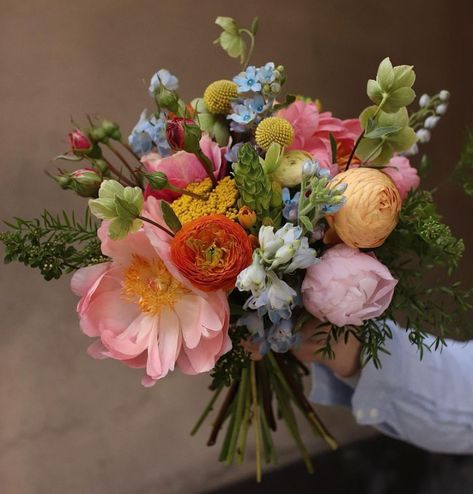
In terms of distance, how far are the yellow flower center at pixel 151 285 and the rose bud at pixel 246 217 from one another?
92 mm

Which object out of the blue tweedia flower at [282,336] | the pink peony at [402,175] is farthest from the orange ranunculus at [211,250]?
the pink peony at [402,175]

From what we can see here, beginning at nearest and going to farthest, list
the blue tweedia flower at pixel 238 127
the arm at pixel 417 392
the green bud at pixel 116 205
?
the green bud at pixel 116 205, the blue tweedia flower at pixel 238 127, the arm at pixel 417 392

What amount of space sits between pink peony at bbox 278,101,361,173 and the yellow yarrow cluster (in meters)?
0.09

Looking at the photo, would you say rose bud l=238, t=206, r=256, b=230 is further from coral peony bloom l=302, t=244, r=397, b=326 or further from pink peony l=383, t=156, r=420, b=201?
pink peony l=383, t=156, r=420, b=201

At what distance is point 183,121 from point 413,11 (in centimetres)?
105

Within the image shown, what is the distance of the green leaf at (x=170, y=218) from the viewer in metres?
0.55

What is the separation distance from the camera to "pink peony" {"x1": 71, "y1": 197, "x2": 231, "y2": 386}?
572mm

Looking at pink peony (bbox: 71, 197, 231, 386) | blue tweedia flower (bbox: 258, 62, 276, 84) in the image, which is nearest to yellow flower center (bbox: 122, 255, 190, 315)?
pink peony (bbox: 71, 197, 231, 386)

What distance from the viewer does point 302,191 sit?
0.53 metres

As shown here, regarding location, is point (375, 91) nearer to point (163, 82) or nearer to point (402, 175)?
point (402, 175)

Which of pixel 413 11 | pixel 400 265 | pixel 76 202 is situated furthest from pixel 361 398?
pixel 413 11

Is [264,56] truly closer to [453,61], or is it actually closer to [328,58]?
[328,58]

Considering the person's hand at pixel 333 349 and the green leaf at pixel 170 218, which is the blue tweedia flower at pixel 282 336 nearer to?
the person's hand at pixel 333 349

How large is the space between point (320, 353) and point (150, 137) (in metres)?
0.35
